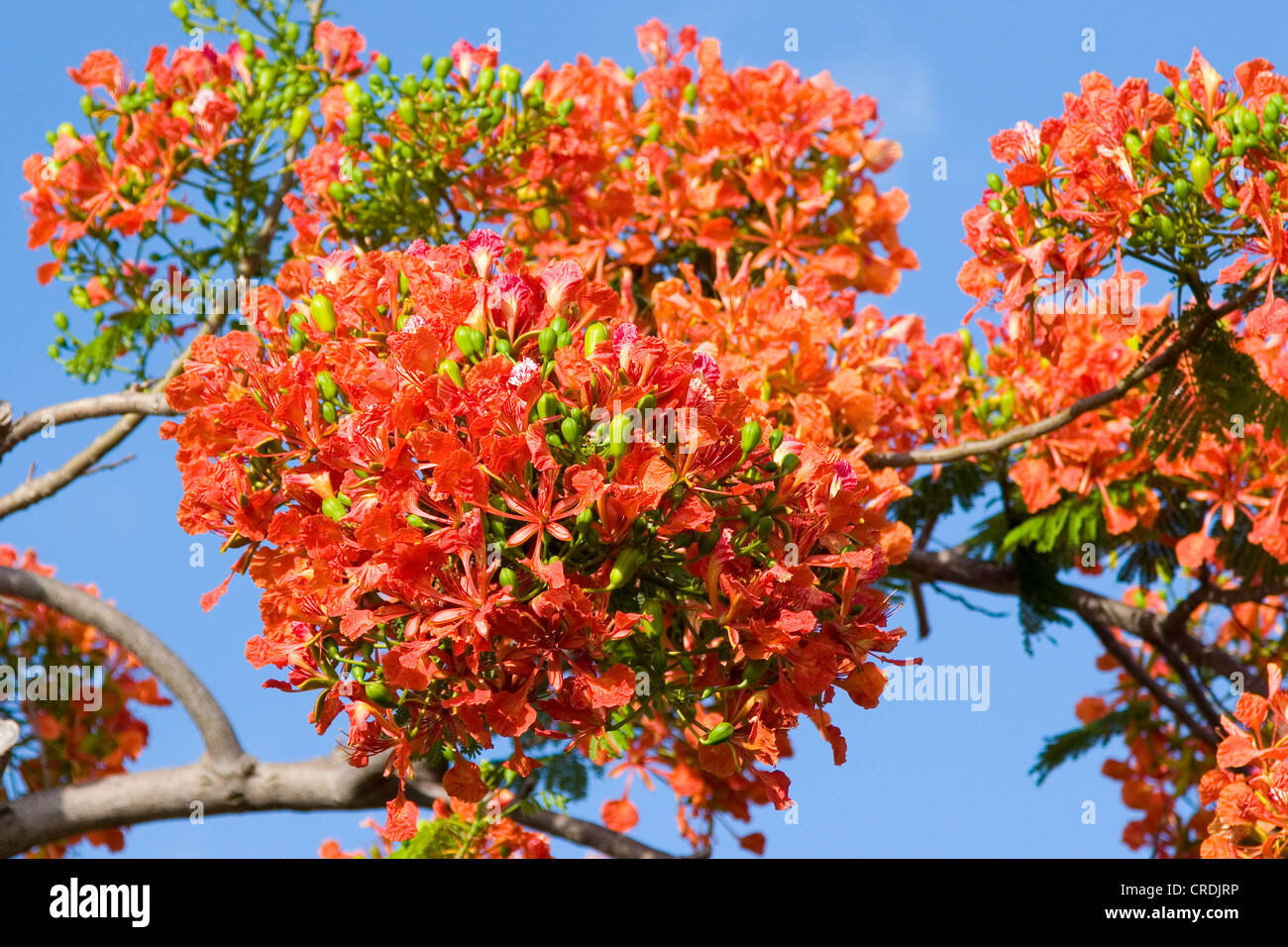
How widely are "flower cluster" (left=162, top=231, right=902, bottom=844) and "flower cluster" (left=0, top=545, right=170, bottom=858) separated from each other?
10.9ft

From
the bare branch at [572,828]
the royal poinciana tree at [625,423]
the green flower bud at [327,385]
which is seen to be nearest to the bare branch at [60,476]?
the royal poinciana tree at [625,423]

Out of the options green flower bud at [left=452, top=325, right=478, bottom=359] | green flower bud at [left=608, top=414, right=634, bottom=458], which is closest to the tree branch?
green flower bud at [left=452, top=325, right=478, bottom=359]

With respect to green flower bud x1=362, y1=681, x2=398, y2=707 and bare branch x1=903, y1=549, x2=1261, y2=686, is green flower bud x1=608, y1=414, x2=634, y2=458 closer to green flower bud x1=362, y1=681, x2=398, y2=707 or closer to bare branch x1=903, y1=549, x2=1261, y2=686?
green flower bud x1=362, y1=681, x2=398, y2=707

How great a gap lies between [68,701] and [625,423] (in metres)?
4.53

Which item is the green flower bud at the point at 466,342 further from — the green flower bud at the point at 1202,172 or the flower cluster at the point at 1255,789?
the flower cluster at the point at 1255,789

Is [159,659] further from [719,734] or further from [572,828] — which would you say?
[719,734]

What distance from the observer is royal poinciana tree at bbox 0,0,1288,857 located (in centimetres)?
267

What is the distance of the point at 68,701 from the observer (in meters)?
6.22

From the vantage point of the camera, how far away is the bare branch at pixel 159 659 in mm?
4590

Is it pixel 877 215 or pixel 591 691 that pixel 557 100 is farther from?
pixel 591 691

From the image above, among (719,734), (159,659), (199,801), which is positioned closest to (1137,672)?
(719,734)
